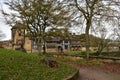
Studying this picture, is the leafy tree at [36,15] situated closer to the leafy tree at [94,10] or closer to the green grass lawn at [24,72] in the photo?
the leafy tree at [94,10]

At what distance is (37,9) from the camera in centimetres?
3775

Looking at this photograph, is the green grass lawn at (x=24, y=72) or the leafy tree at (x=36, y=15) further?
the leafy tree at (x=36, y=15)

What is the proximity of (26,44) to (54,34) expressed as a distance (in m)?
26.7

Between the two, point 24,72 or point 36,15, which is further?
point 36,15

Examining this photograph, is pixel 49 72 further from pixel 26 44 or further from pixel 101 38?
pixel 26 44

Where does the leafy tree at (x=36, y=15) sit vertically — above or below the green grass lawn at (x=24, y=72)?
above

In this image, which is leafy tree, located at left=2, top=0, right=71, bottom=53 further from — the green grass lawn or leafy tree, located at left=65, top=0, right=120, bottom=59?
the green grass lawn

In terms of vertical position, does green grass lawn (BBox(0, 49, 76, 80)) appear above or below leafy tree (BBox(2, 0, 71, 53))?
below

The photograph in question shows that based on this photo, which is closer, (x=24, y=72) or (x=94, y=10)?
(x=24, y=72)

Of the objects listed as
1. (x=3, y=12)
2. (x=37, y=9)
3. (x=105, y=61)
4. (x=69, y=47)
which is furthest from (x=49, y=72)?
(x=69, y=47)

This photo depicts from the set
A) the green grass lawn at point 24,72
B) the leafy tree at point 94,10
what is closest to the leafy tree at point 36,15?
the leafy tree at point 94,10

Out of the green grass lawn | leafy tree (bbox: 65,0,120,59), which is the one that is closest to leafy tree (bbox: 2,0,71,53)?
leafy tree (bbox: 65,0,120,59)

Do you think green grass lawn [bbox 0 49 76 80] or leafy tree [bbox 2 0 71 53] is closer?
green grass lawn [bbox 0 49 76 80]

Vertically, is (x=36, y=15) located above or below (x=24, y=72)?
above
